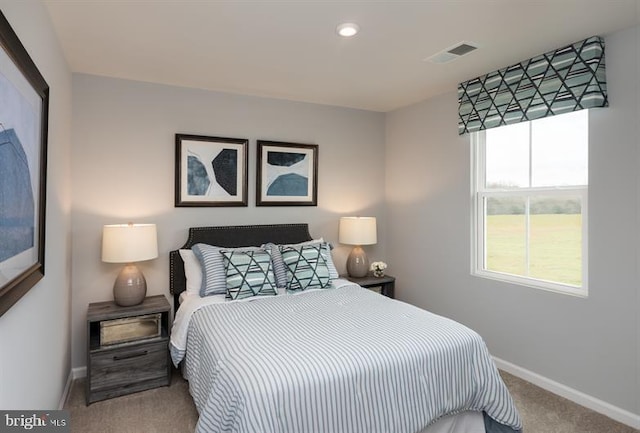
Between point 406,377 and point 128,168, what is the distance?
2736mm

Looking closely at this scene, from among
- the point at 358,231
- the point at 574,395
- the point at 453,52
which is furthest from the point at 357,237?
the point at 574,395

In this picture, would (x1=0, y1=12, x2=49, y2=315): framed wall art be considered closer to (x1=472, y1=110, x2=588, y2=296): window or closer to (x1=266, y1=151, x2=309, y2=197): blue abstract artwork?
(x1=266, y1=151, x2=309, y2=197): blue abstract artwork

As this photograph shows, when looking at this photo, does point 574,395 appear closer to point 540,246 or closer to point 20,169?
point 540,246

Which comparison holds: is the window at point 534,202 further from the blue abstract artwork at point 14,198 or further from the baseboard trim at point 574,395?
the blue abstract artwork at point 14,198

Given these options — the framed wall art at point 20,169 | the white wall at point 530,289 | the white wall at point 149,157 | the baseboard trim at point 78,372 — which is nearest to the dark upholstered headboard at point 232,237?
the white wall at point 149,157

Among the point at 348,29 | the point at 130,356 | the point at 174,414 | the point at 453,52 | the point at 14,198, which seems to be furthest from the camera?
the point at 130,356

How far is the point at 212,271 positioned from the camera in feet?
10.0

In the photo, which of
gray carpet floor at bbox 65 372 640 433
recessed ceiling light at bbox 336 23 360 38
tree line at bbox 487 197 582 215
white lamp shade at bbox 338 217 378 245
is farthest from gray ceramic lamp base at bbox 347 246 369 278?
recessed ceiling light at bbox 336 23 360 38

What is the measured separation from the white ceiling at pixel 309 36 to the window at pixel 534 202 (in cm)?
60

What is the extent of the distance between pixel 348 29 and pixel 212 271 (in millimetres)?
2039

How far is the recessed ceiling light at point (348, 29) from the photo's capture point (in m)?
2.27

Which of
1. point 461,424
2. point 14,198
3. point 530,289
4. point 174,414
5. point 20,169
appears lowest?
point 174,414

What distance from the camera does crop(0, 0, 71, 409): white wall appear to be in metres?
1.47

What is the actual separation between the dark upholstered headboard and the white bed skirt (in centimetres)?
219
